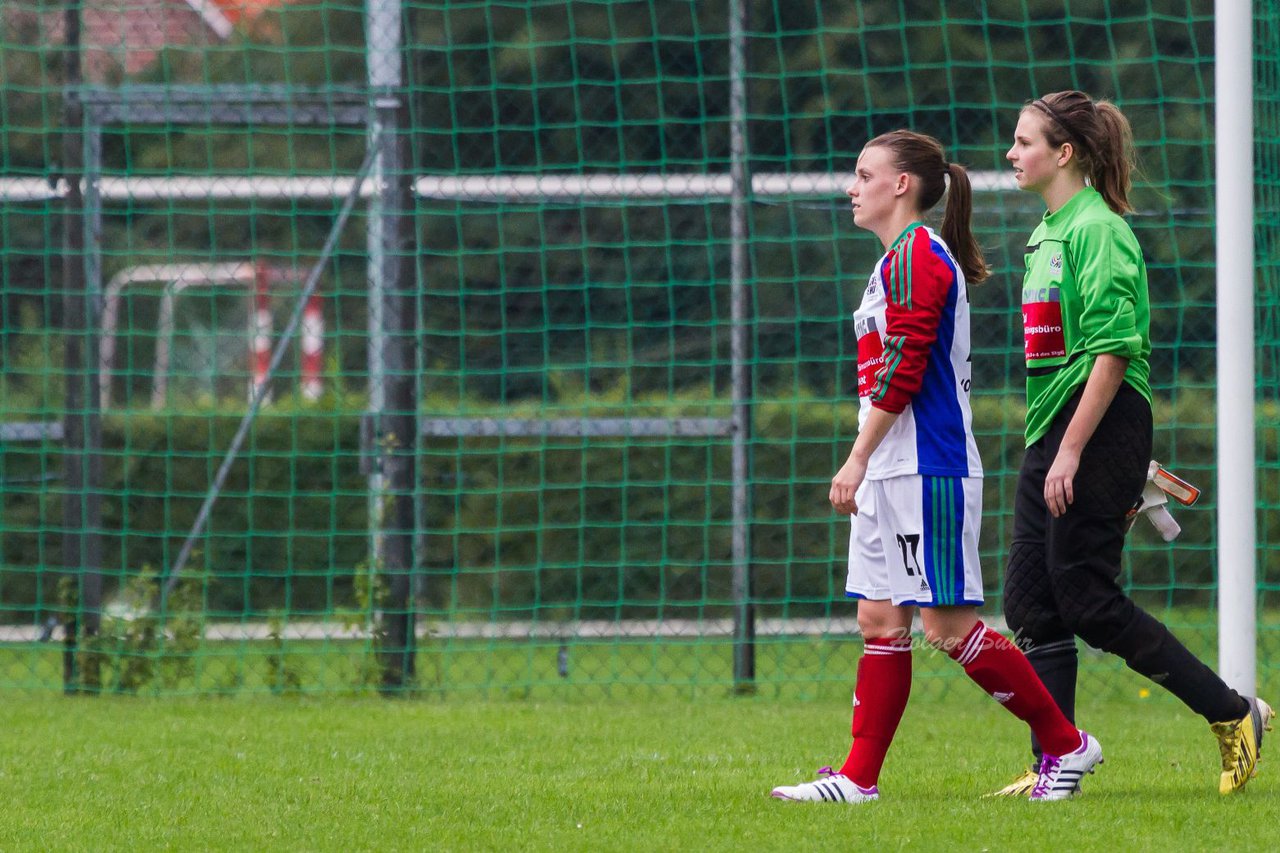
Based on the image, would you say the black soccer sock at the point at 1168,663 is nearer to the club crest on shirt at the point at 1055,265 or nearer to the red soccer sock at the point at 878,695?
the red soccer sock at the point at 878,695

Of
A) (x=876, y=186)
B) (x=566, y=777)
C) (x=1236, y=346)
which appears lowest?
(x=566, y=777)

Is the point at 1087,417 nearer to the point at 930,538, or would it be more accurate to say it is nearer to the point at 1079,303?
the point at 1079,303

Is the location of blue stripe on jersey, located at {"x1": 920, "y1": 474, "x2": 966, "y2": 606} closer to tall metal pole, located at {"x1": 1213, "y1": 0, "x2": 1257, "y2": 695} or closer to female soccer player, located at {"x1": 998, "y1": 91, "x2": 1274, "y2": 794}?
female soccer player, located at {"x1": 998, "y1": 91, "x2": 1274, "y2": 794}

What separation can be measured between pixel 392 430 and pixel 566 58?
12.9 ft

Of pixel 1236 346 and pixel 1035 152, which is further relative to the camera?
pixel 1236 346

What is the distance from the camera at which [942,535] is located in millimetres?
3604

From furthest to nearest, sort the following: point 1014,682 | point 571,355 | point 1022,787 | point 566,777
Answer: point 571,355, point 566,777, point 1022,787, point 1014,682

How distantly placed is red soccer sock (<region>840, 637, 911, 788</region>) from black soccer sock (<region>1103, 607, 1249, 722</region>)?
1.54 feet

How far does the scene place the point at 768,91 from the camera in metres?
7.72

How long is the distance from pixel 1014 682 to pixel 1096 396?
660 millimetres

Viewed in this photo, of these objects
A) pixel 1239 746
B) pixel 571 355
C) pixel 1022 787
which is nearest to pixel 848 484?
pixel 1022 787

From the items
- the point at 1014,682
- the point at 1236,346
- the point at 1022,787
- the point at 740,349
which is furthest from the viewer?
the point at 740,349

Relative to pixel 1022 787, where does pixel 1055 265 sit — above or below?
above

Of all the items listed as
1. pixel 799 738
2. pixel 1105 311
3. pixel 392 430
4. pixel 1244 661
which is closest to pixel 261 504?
pixel 392 430
